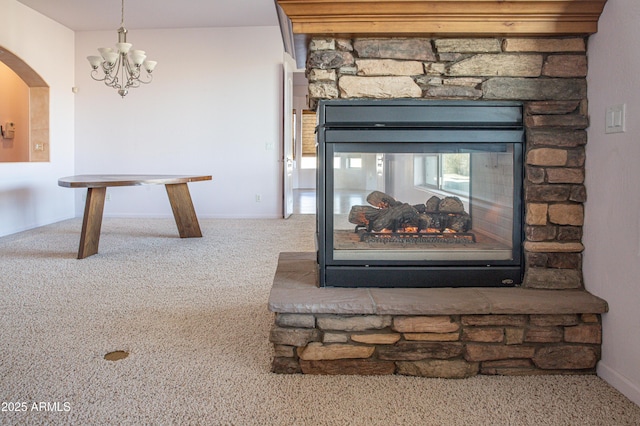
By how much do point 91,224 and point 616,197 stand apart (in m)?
3.90

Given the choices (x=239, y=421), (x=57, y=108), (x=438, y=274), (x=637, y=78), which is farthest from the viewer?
(x=57, y=108)

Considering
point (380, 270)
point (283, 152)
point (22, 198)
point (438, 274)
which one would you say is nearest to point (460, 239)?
point (438, 274)

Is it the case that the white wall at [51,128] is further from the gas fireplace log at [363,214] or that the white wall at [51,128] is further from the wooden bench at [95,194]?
the gas fireplace log at [363,214]

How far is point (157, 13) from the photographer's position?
6055mm

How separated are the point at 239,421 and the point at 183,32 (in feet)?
20.2

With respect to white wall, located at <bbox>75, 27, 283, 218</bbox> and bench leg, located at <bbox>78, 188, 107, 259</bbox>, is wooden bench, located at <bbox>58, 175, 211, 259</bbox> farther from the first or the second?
white wall, located at <bbox>75, 27, 283, 218</bbox>

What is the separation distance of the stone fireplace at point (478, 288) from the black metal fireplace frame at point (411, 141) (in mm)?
35

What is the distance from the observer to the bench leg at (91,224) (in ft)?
14.0

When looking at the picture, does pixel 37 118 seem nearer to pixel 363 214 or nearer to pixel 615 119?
pixel 363 214

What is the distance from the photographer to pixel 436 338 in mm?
1932

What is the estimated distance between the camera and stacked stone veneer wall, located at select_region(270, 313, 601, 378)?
192 cm

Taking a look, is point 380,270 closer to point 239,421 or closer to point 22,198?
point 239,421

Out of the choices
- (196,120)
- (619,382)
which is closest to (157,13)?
(196,120)

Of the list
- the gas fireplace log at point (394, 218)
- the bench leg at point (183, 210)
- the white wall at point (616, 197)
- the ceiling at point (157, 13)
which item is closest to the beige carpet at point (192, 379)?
the white wall at point (616, 197)
